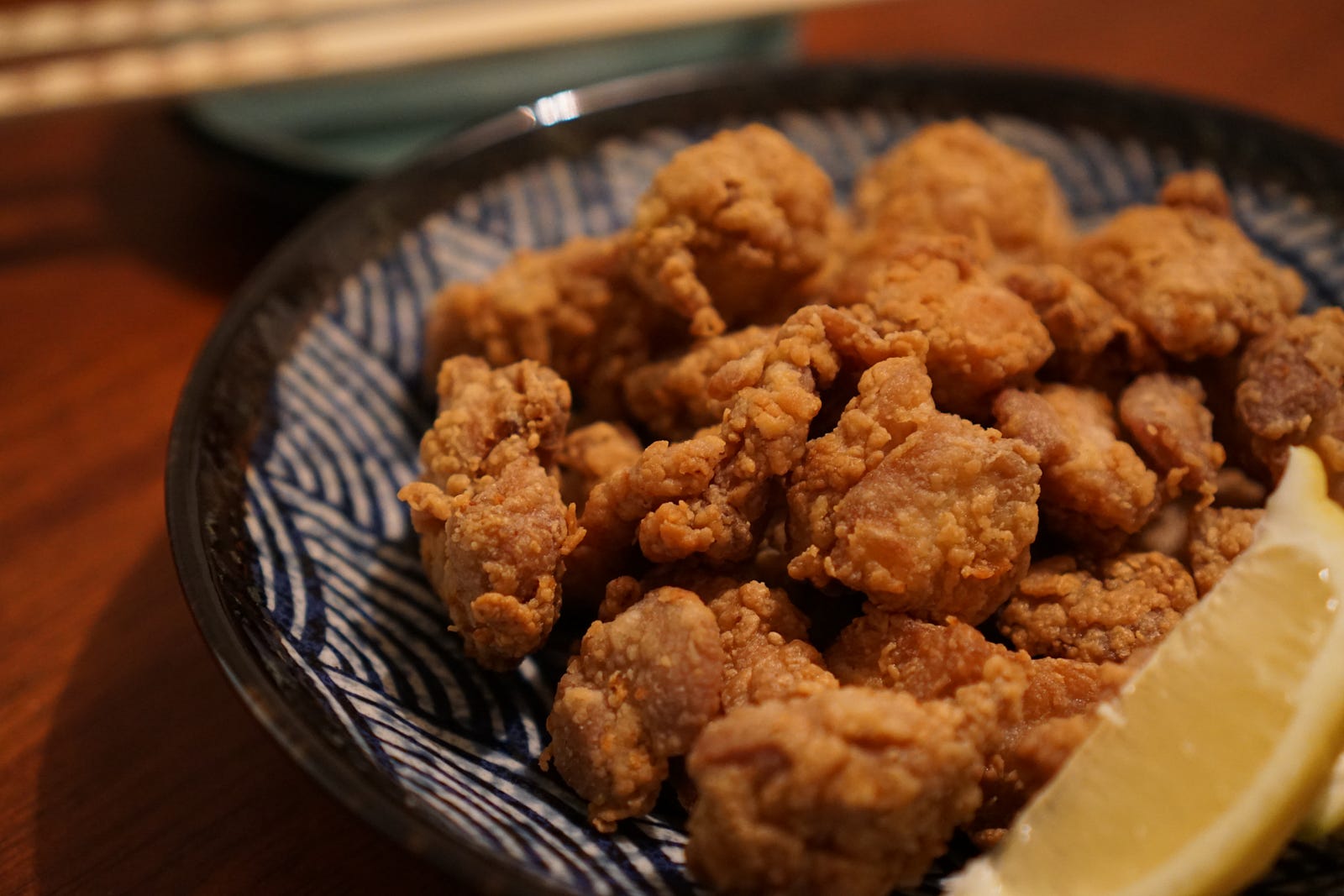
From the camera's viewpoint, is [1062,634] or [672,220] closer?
[1062,634]

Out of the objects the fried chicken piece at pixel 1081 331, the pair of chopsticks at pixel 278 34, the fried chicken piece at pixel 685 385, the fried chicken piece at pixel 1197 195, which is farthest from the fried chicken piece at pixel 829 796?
the pair of chopsticks at pixel 278 34

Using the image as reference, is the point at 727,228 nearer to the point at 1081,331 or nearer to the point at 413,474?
the point at 1081,331

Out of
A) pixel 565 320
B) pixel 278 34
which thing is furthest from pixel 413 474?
pixel 278 34

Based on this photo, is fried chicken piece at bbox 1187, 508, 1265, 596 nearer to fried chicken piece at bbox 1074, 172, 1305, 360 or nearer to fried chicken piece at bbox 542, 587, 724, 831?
fried chicken piece at bbox 1074, 172, 1305, 360

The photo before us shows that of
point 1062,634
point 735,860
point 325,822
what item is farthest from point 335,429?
point 1062,634

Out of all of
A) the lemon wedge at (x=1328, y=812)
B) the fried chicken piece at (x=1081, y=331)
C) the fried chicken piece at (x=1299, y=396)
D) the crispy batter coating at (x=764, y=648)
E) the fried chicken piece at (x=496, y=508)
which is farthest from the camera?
the fried chicken piece at (x=1081, y=331)

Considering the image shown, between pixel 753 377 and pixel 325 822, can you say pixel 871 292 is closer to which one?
pixel 753 377

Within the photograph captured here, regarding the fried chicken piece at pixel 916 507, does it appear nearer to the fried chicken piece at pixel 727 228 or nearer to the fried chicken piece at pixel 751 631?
the fried chicken piece at pixel 751 631
